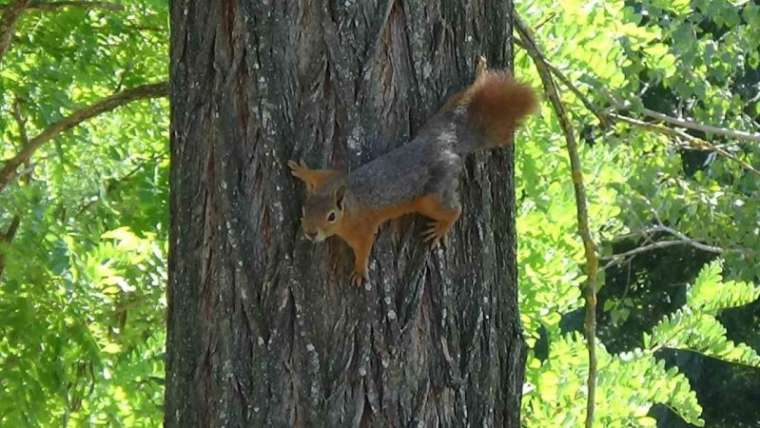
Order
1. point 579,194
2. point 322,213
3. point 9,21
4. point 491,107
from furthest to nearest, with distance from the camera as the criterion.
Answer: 1. point 9,21
2. point 579,194
3. point 491,107
4. point 322,213

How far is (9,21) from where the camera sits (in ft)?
10.4

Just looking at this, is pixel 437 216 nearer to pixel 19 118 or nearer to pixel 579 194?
pixel 579 194

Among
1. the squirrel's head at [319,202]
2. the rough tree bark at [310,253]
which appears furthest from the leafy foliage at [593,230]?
the squirrel's head at [319,202]

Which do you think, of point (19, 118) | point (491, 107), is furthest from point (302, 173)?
point (19, 118)

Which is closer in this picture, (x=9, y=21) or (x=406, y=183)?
(x=406, y=183)

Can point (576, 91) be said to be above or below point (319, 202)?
above

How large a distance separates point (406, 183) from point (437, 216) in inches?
2.5

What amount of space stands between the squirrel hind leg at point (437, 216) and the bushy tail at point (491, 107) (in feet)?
0.39

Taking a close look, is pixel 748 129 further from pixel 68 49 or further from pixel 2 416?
pixel 2 416

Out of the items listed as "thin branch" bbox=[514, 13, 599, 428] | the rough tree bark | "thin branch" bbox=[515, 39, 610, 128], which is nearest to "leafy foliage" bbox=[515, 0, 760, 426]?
"thin branch" bbox=[515, 39, 610, 128]

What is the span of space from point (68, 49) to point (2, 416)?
1.13 metres

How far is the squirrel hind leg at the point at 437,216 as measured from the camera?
189cm

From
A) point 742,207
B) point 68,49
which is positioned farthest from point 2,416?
point 742,207

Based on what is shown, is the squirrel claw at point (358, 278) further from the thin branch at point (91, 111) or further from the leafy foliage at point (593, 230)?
the leafy foliage at point (593, 230)
